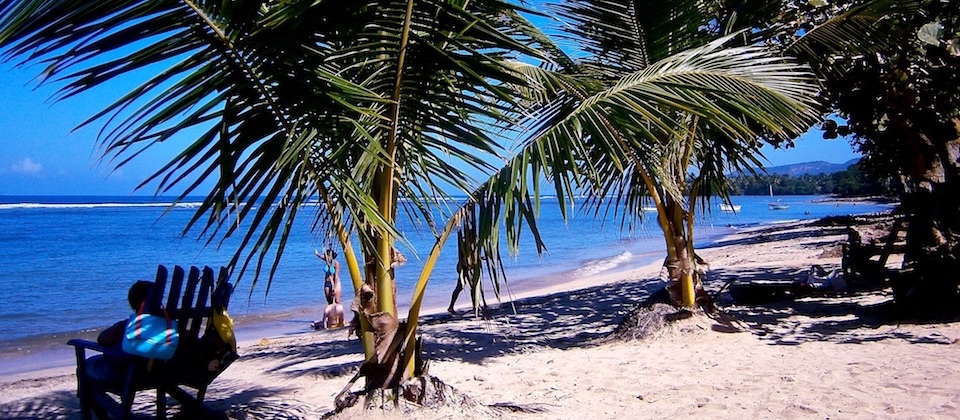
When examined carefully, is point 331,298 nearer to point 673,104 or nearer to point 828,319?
point 828,319

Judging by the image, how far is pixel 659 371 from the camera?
4473 millimetres

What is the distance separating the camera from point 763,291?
722 cm

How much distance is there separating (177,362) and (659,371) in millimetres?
2990

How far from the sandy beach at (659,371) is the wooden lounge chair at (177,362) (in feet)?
2.21

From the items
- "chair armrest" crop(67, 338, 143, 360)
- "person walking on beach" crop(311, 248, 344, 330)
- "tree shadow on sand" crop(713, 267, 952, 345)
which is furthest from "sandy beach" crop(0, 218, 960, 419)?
"person walking on beach" crop(311, 248, 344, 330)

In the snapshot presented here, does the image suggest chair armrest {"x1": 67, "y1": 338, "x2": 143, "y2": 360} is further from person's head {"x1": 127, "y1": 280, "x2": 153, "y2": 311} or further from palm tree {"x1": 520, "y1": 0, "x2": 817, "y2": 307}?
palm tree {"x1": 520, "y1": 0, "x2": 817, "y2": 307}

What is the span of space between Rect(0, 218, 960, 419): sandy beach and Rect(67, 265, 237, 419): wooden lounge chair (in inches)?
26.5

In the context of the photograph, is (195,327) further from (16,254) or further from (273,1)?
(16,254)

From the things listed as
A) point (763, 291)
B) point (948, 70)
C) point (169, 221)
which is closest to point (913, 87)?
point (948, 70)

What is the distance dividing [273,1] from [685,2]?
2932mm

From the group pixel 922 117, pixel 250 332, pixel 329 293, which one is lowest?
pixel 250 332

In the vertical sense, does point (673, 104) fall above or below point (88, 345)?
above

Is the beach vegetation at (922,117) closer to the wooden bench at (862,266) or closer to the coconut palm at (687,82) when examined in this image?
the coconut palm at (687,82)

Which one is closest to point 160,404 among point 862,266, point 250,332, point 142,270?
point 250,332
